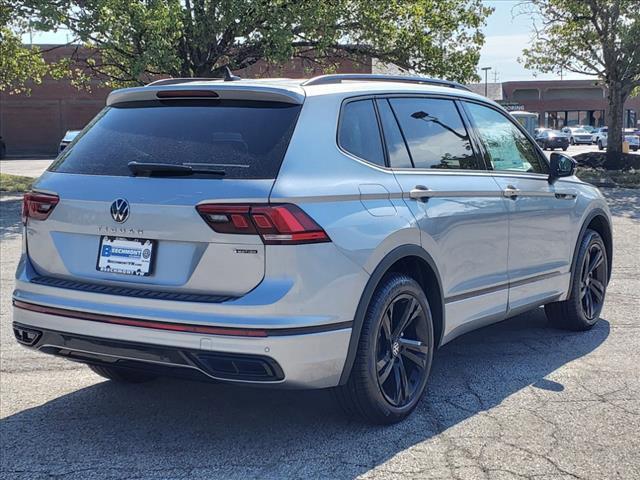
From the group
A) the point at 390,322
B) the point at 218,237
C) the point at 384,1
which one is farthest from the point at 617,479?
the point at 384,1

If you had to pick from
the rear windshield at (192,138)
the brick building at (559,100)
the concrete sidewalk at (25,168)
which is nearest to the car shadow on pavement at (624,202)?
the rear windshield at (192,138)

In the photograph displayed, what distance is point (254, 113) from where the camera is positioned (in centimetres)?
403

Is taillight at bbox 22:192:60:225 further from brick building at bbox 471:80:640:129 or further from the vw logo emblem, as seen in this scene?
brick building at bbox 471:80:640:129

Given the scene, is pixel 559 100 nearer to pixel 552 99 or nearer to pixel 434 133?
pixel 552 99

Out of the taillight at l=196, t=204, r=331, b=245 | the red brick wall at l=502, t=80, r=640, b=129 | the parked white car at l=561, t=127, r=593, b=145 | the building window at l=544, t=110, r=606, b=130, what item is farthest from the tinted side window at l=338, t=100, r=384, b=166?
the building window at l=544, t=110, r=606, b=130

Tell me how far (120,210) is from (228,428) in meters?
1.39

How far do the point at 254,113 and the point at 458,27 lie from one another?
1843 cm

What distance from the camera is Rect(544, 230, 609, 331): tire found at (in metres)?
6.31

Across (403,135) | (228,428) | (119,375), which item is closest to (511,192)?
(403,135)

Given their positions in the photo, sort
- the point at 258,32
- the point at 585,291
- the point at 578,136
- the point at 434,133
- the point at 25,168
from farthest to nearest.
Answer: the point at 578,136 < the point at 25,168 < the point at 258,32 < the point at 585,291 < the point at 434,133

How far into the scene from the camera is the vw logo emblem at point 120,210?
12.7ft

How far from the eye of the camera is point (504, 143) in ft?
18.8

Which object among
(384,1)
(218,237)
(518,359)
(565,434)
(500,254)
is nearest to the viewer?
(218,237)

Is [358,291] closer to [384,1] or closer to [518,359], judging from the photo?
[518,359]
